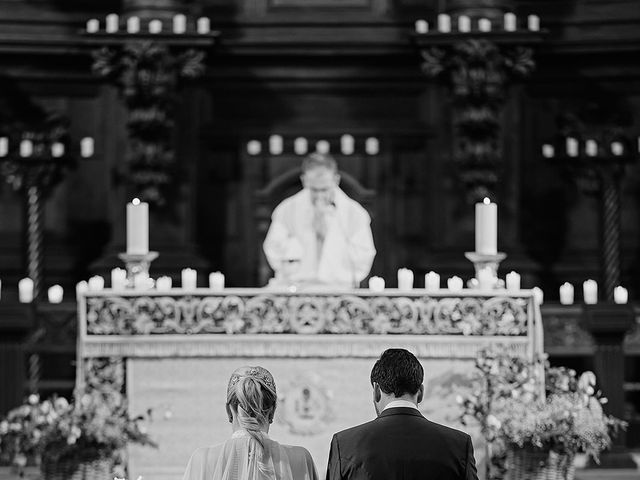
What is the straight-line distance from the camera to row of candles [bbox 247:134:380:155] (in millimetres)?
12367

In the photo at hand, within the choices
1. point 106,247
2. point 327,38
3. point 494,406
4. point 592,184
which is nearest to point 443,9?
point 327,38

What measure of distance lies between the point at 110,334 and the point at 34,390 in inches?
85.7

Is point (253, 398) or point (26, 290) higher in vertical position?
point (26, 290)

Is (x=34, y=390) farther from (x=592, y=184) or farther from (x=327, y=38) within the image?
(x=592, y=184)

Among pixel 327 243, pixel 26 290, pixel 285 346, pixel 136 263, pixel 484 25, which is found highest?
pixel 484 25

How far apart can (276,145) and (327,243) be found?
2.47 meters

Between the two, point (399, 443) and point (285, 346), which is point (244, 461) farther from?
point (285, 346)

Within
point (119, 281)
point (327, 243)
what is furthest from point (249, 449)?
point (327, 243)

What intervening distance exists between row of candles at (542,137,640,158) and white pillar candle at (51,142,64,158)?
13.6 feet

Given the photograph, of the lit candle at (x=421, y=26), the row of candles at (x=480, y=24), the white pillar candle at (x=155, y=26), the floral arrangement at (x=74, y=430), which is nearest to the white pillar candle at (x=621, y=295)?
the row of candles at (x=480, y=24)

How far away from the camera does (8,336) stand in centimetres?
1032

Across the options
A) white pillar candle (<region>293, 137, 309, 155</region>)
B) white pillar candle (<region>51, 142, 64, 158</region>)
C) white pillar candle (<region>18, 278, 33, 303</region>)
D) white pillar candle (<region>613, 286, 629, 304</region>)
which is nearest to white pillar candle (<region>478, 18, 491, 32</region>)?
white pillar candle (<region>293, 137, 309, 155</region>)

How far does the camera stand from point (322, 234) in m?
10.2

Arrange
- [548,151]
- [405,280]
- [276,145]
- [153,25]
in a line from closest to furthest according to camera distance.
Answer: [405,280], [153,25], [548,151], [276,145]
